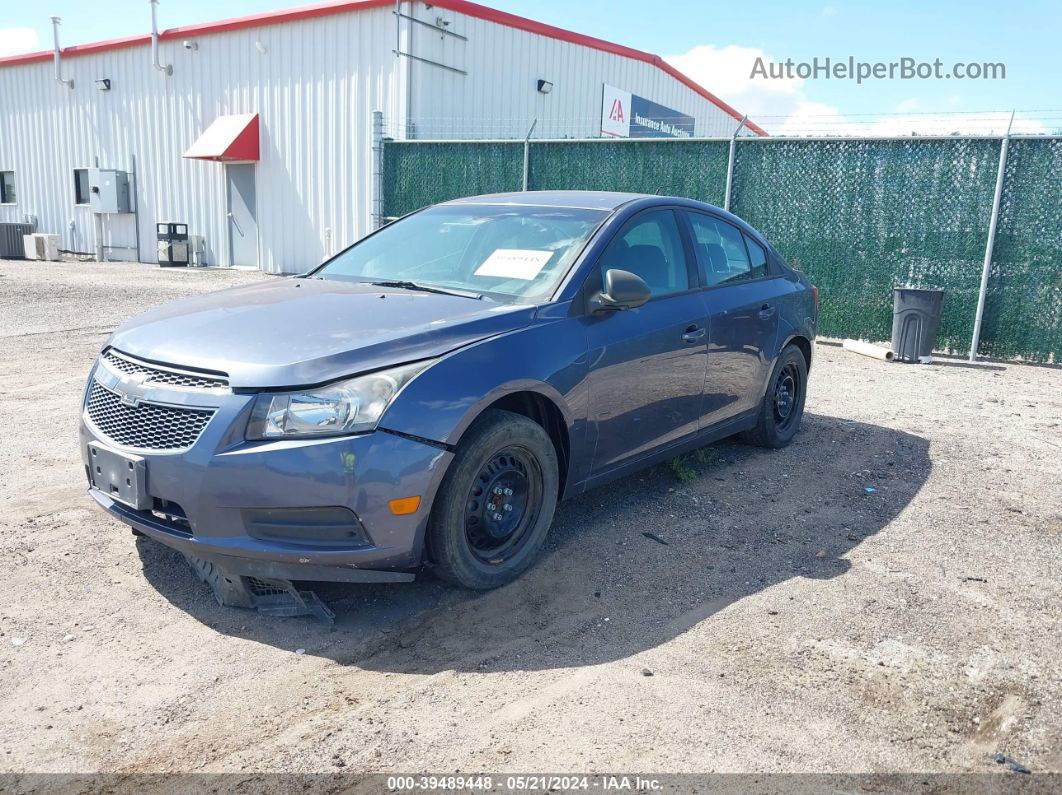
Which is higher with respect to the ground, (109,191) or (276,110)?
(276,110)

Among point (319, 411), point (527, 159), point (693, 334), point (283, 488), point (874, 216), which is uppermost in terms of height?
point (527, 159)

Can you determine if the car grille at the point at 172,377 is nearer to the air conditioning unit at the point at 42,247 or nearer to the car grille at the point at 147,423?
the car grille at the point at 147,423

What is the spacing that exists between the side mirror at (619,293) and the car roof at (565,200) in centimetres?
72

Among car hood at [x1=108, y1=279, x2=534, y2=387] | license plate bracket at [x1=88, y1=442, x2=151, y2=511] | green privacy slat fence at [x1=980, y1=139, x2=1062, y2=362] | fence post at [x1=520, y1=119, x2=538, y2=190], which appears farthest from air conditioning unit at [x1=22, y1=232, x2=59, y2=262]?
license plate bracket at [x1=88, y1=442, x2=151, y2=511]

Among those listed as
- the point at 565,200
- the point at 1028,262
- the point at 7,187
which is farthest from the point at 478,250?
the point at 7,187

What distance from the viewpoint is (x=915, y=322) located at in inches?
392

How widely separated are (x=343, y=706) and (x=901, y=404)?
6346 millimetres

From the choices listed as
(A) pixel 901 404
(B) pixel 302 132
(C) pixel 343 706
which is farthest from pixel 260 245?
(C) pixel 343 706

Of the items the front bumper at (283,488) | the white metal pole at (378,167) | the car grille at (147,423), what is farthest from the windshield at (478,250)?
the white metal pole at (378,167)

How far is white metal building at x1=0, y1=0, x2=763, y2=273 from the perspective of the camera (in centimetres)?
1702

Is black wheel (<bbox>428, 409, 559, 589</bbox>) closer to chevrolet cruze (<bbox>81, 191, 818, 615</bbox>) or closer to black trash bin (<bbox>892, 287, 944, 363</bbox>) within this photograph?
chevrolet cruze (<bbox>81, 191, 818, 615</bbox>)

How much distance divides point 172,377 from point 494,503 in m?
1.41

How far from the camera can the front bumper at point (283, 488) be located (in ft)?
10.4

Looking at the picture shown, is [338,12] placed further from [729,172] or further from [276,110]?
[729,172]
